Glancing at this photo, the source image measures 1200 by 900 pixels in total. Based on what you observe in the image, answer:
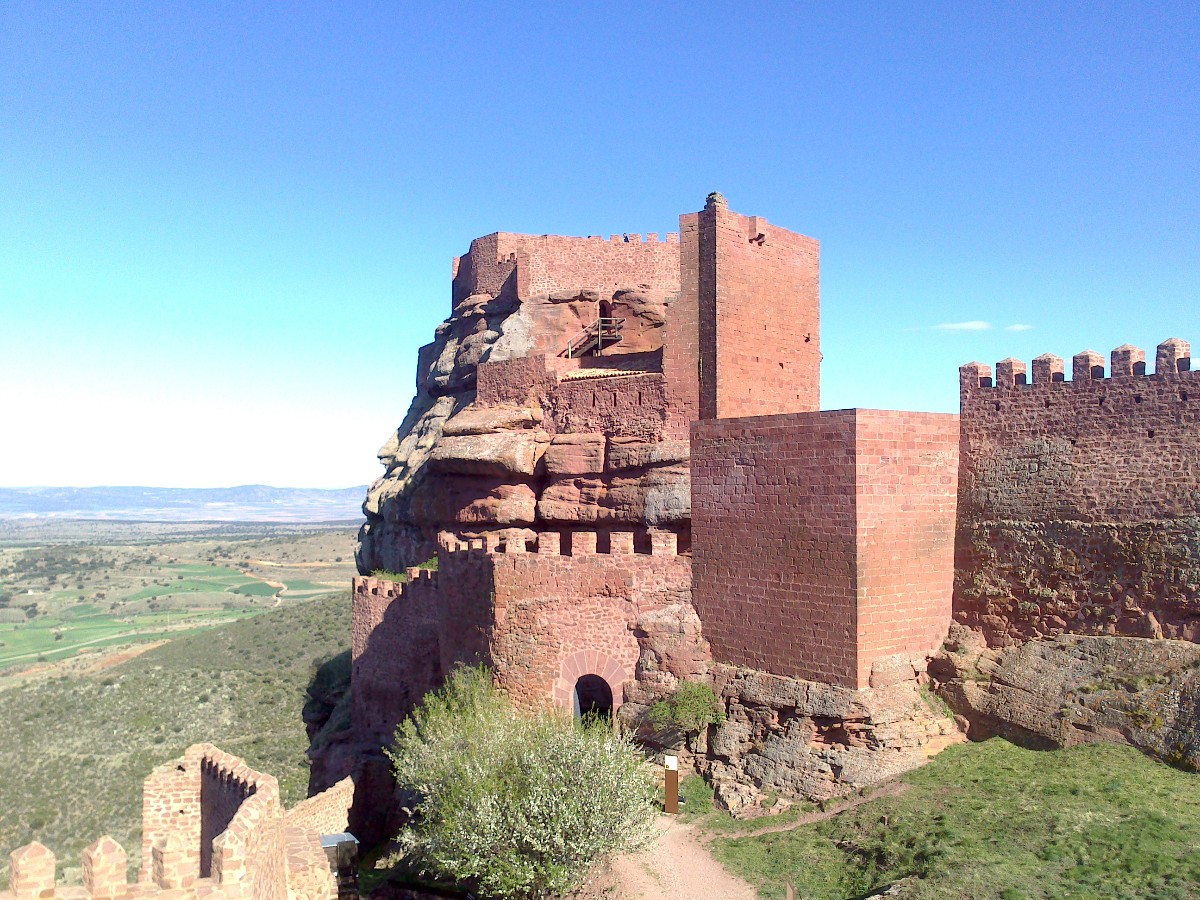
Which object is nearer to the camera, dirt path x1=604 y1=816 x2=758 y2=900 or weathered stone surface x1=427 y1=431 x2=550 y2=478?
dirt path x1=604 y1=816 x2=758 y2=900

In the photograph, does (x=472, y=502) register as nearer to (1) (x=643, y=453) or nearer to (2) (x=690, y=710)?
(1) (x=643, y=453)

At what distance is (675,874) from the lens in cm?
1312

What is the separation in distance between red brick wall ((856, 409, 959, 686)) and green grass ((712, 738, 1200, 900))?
1.99 m

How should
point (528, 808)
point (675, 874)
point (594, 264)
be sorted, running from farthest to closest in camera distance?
point (594, 264) < point (675, 874) < point (528, 808)

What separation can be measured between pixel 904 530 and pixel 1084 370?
362 centimetres

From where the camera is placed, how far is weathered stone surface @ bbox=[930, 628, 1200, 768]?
12523 millimetres

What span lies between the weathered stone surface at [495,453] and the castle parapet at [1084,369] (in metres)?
10.3

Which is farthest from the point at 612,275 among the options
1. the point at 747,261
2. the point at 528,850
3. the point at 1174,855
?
the point at 1174,855

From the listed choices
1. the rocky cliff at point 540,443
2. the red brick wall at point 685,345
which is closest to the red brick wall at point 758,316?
the red brick wall at point 685,345

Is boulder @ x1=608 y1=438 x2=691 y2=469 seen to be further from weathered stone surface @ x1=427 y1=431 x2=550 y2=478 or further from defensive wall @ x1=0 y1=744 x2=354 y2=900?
defensive wall @ x1=0 y1=744 x2=354 y2=900

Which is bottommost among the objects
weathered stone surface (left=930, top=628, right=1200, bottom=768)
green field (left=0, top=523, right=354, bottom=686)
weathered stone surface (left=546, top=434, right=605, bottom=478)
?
green field (left=0, top=523, right=354, bottom=686)

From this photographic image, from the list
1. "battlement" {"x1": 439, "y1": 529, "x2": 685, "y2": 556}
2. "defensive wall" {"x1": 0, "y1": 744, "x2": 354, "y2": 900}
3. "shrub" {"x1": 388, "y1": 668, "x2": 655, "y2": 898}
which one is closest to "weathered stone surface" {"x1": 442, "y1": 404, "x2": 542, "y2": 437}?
"battlement" {"x1": 439, "y1": 529, "x2": 685, "y2": 556}

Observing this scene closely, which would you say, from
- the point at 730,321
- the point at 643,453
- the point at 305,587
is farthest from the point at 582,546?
the point at 305,587

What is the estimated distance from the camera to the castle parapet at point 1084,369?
1321 centimetres
